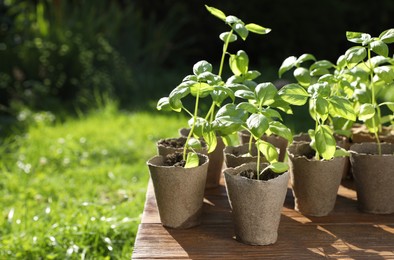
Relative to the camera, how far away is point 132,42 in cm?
606

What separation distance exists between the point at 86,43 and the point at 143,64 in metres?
0.96

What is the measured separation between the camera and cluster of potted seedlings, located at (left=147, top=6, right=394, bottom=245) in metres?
1.44

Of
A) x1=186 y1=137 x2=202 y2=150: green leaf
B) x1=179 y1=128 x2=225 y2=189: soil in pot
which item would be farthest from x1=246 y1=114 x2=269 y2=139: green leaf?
x1=179 y1=128 x2=225 y2=189: soil in pot

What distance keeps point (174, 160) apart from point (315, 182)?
369 millimetres

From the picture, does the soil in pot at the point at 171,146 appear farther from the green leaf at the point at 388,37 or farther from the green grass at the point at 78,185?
the green grass at the point at 78,185

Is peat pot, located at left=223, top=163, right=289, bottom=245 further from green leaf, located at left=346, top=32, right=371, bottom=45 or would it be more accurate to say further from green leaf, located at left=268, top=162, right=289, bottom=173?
green leaf, located at left=346, top=32, right=371, bottom=45

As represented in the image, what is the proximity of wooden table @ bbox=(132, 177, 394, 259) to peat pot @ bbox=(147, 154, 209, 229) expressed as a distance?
28mm

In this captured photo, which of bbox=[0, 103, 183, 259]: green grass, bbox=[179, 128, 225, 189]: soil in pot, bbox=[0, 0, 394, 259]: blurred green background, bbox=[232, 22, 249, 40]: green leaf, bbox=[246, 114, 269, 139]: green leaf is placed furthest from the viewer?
bbox=[0, 0, 394, 259]: blurred green background

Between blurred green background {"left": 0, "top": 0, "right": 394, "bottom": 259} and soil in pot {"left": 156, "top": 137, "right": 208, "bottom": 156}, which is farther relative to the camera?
blurred green background {"left": 0, "top": 0, "right": 394, "bottom": 259}

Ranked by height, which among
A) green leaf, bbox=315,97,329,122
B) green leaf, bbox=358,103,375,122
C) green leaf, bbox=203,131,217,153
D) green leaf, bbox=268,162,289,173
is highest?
green leaf, bbox=315,97,329,122

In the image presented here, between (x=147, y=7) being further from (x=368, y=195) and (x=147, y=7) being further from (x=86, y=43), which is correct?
(x=368, y=195)

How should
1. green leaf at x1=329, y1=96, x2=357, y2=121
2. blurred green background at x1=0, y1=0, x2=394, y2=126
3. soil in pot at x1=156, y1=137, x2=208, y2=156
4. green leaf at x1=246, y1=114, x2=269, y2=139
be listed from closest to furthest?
green leaf at x1=246, y1=114, x2=269, y2=139, green leaf at x1=329, y1=96, x2=357, y2=121, soil in pot at x1=156, y1=137, x2=208, y2=156, blurred green background at x1=0, y1=0, x2=394, y2=126

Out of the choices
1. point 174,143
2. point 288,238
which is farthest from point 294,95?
point 174,143

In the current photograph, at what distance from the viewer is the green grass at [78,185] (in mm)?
2469
